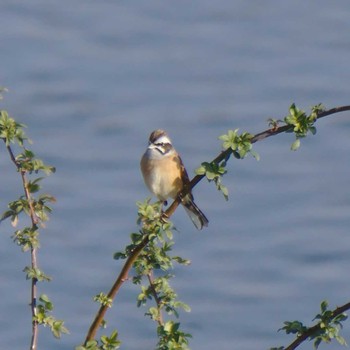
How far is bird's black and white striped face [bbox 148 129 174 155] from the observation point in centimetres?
525

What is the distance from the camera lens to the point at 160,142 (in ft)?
17.3

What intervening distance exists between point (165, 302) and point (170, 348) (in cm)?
41

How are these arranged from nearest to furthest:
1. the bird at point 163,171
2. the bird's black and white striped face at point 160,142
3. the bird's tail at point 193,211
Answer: the bird's tail at point 193,211 → the bird at point 163,171 → the bird's black and white striped face at point 160,142

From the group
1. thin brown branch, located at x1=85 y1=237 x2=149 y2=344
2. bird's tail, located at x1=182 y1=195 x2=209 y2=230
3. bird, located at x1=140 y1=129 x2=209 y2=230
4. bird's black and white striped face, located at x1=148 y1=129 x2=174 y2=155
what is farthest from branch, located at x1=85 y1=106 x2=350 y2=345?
bird's black and white striped face, located at x1=148 y1=129 x2=174 y2=155

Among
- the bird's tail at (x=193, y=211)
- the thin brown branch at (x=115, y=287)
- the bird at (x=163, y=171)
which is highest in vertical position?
the bird at (x=163, y=171)

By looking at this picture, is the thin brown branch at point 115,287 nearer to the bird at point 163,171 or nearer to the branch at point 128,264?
the branch at point 128,264

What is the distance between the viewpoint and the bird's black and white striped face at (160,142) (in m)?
5.25

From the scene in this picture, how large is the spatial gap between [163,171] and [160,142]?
211 millimetres

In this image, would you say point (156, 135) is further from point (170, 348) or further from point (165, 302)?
point (170, 348)

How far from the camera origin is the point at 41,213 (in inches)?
102

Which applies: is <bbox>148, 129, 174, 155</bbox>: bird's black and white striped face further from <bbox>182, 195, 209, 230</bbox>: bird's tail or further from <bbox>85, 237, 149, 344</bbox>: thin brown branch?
<bbox>85, 237, 149, 344</bbox>: thin brown branch

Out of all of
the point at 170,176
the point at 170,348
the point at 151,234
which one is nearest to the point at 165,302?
the point at 151,234

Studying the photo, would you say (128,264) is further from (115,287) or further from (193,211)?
(193,211)

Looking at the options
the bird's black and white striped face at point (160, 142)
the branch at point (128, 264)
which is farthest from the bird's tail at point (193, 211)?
the branch at point (128, 264)
